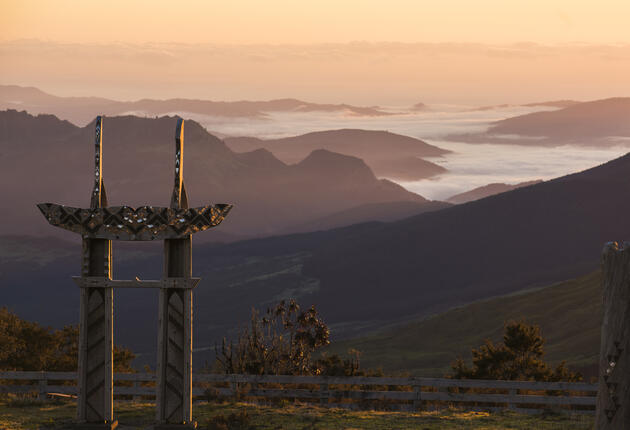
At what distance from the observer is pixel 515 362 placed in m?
33.9

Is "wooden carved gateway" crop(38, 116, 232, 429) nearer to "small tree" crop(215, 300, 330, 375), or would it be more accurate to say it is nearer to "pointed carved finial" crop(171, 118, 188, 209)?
"pointed carved finial" crop(171, 118, 188, 209)

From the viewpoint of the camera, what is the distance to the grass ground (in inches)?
814

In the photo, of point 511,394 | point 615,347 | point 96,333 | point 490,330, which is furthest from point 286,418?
point 490,330

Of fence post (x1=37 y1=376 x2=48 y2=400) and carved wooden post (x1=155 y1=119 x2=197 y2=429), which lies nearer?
carved wooden post (x1=155 y1=119 x2=197 y2=429)

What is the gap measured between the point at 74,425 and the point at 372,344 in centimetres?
11510

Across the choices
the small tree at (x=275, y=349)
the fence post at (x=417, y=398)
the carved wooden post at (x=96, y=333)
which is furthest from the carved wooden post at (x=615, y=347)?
the small tree at (x=275, y=349)

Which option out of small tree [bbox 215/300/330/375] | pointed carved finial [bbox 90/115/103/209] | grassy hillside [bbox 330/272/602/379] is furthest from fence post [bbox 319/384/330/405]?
grassy hillside [bbox 330/272/602/379]

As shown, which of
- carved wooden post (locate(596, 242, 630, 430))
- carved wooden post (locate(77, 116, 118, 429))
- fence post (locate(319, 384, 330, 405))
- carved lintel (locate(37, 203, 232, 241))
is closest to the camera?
carved wooden post (locate(596, 242, 630, 430))

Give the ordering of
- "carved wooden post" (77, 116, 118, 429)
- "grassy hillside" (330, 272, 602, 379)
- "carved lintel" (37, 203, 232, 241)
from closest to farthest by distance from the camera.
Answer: "carved lintel" (37, 203, 232, 241)
"carved wooden post" (77, 116, 118, 429)
"grassy hillside" (330, 272, 602, 379)

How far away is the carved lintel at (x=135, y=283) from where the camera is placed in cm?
1755

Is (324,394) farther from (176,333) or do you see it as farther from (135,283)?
(135,283)

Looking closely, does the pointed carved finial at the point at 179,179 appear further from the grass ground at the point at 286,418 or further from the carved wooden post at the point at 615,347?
the carved wooden post at the point at 615,347

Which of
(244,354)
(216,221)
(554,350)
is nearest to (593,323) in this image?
(554,350)

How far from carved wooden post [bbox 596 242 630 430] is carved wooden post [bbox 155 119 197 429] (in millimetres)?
11115
